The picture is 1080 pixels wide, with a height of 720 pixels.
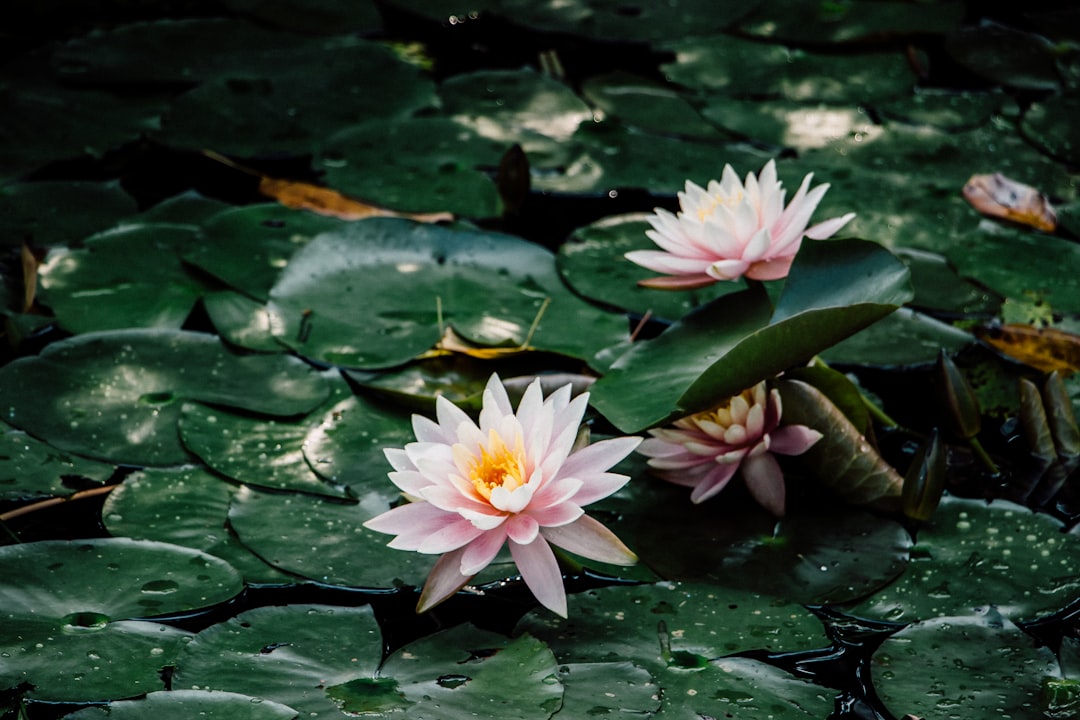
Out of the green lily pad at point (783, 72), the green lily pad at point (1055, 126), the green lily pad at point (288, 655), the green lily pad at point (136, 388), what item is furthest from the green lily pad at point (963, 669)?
the green lily pad at point (783, 72)

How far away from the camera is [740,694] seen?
1.44 m

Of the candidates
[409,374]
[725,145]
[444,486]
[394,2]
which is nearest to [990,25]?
[725,145]

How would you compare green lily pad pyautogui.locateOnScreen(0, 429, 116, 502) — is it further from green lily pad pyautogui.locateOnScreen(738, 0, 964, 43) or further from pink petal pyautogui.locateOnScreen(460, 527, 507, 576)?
green lily pad pyautogui.locateOnScreen(738, 0, 964, 43)

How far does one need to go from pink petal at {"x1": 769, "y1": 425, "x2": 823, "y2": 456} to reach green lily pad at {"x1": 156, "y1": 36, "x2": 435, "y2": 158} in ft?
5.43

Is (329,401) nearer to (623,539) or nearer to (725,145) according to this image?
(623,539)

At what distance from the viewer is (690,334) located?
1.84m

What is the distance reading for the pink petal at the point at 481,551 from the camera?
1.44 m

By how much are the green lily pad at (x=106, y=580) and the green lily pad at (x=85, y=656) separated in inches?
0.6

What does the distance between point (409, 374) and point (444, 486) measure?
623mm

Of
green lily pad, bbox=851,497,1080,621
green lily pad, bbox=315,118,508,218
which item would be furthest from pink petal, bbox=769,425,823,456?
green lily pad, bbox=315,118,508,218

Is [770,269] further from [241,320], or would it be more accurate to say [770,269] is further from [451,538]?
[241,320]

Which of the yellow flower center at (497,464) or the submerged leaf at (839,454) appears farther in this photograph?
the submerged leaf at (839,454)

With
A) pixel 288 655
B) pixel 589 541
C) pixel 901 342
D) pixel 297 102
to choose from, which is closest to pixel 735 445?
pixel 589 541

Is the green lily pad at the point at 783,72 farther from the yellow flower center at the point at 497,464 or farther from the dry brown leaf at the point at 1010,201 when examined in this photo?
the yellow flower center at the point at 497,464
